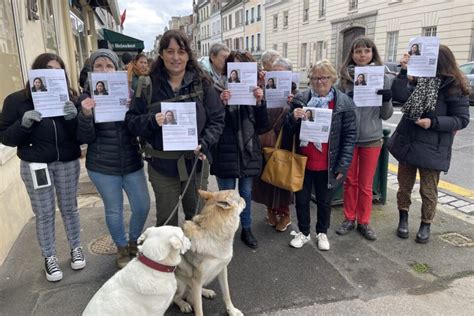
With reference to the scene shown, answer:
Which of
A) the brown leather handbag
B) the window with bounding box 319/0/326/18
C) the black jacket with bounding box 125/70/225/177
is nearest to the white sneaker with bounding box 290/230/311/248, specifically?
the brown leather handbag

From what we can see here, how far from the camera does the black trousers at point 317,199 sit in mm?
3829

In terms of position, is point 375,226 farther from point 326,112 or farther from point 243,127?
point 243,127

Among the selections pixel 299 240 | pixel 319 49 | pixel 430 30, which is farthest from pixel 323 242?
pixel 319 49

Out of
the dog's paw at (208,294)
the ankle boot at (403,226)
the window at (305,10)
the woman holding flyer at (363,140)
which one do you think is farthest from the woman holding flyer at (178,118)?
the window at (305,10)

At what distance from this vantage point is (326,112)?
345 cm

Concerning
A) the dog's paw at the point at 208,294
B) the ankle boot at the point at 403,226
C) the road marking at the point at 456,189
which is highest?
the ankle boot at the point at 403,226

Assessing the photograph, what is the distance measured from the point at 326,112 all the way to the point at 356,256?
1615mm

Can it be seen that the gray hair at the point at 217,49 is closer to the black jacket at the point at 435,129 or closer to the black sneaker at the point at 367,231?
the black jacket at the point at 435,129

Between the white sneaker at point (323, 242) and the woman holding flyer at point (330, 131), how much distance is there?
0.07ft

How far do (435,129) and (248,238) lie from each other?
2340 mm

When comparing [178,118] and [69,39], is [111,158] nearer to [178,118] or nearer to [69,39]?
[178,118]

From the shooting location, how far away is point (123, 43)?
16.6 meters

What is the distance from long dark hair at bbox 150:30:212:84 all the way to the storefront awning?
14.6m

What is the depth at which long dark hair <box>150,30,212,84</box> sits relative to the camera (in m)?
2.88
